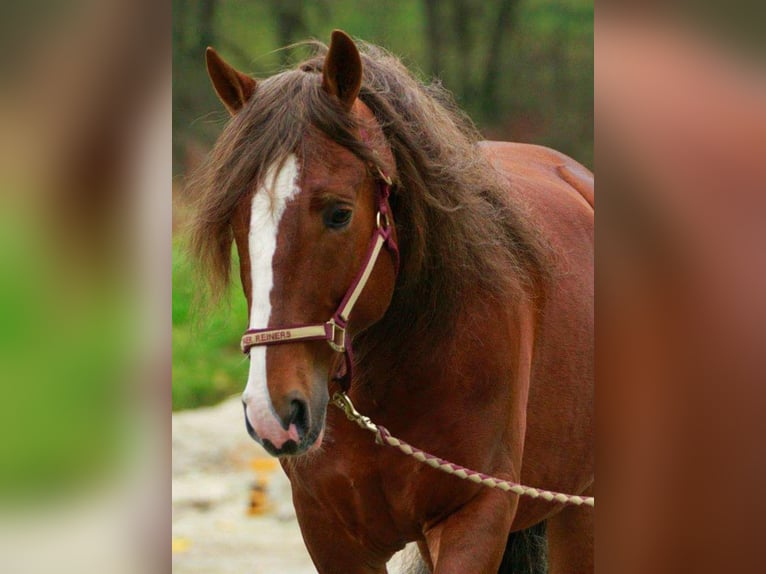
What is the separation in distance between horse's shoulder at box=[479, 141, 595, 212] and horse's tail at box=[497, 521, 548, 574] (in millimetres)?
976

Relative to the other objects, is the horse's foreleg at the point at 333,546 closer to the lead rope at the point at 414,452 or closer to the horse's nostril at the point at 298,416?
the lead rope at the point at 414,452

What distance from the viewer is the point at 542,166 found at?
9.80 feet

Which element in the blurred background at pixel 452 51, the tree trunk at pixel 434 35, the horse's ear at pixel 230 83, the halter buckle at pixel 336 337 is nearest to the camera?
the halter buckle at pixel 336 337

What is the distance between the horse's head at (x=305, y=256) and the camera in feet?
5.08

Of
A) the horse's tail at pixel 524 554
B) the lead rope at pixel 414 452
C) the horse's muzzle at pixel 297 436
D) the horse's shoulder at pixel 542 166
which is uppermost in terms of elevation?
the horse's shoulder at pixel 542 166

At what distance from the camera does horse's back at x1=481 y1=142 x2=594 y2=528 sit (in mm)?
2355
